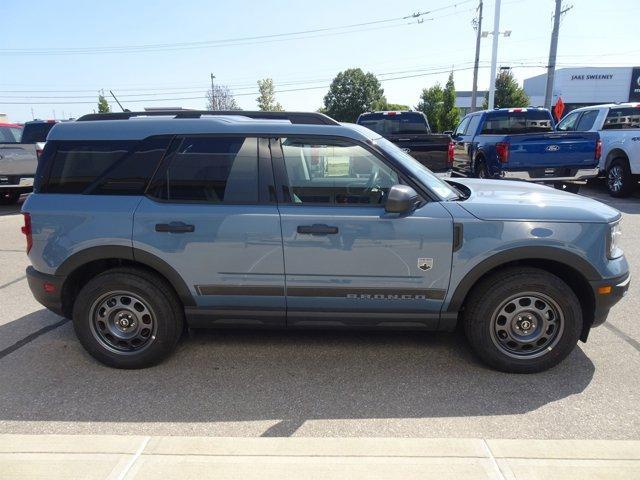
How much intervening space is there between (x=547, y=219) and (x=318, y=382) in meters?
1.92

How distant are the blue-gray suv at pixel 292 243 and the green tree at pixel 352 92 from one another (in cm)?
8593

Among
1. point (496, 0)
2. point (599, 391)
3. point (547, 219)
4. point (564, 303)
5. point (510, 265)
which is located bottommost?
point (599, 391)

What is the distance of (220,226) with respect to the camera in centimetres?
345

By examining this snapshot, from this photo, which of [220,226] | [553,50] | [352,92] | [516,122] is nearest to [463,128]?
[516,122]

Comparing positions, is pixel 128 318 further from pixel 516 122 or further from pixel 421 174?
pixel 516 122

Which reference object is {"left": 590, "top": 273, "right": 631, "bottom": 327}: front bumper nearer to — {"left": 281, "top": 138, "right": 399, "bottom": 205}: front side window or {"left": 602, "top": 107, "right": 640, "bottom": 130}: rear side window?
{"left": 281, "top": 138, "right": 399, "bottom": 205}: front side window

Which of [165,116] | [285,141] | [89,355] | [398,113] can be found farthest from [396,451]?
[398,113]

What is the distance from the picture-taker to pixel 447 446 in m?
2.69

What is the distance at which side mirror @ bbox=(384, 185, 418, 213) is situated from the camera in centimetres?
326

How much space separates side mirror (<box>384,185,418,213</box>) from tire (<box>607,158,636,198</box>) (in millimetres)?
9856

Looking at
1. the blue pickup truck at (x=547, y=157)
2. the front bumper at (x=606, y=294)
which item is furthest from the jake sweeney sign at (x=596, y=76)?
the front bumper at (x=606, y=294)

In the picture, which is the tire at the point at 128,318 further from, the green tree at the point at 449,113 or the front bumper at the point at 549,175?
the green tree at the point at 449,113

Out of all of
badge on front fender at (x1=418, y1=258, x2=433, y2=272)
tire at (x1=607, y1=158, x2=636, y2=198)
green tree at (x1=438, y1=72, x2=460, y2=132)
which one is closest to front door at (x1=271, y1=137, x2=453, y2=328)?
badge on front fender at (x1=418, y1=258, x2=433, y2=272)

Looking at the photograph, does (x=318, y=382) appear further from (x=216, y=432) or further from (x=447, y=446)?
(x=447, y=446)
